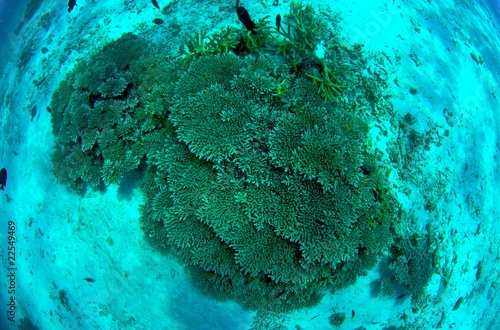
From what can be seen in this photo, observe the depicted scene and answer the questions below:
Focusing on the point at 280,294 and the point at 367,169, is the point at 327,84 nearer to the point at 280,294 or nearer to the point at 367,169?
the point at 367,169

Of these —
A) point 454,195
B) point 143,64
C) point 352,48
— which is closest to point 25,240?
point 143,64

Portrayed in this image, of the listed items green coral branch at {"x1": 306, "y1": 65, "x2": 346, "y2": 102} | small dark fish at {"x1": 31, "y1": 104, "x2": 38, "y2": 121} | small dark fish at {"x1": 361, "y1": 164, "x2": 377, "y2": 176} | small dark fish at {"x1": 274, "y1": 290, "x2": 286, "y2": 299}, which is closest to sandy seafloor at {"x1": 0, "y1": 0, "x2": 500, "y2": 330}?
small dark fish at {"x1": 31, "y1": 104, "x2": 38, "y2": 121}

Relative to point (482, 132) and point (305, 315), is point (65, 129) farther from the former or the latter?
point (482, 132)

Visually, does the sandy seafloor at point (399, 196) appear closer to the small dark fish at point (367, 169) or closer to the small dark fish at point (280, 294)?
the small dark fish at point (280, 294)

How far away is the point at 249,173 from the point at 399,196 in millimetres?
2533

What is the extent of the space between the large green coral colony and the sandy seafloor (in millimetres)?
675

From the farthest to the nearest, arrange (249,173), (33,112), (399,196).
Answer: (33,112)
(399,196)
(249,173)

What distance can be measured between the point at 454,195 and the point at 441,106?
1.62 metres

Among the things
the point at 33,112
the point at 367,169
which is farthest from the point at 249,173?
the point at 33,112

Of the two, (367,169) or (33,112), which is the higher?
(367,169)

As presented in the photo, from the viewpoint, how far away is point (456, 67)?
581 cm

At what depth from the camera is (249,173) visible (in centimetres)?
379

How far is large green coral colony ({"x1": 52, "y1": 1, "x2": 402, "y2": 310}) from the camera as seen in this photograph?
147 inches

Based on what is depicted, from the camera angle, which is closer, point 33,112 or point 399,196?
point 399,196
